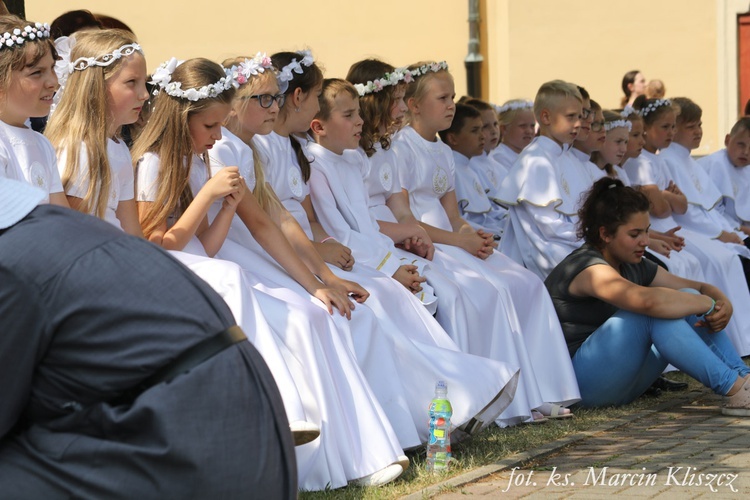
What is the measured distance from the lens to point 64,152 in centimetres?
473

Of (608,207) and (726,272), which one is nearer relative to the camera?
(608,207)

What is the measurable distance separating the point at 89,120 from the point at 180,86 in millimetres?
565

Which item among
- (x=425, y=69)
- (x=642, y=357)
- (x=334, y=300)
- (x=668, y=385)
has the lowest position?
(x=668, y=385)

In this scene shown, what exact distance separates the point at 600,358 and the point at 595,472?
1.63 meters

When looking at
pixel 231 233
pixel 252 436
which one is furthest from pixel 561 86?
pixel 252 436

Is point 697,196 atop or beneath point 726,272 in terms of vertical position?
atop

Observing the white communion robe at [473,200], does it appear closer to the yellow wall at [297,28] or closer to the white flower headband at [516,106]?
the white flower headband at [516,106]

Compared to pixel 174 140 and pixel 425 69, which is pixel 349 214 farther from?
pixel 174 140

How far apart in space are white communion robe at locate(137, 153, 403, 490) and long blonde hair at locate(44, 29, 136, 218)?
425mm

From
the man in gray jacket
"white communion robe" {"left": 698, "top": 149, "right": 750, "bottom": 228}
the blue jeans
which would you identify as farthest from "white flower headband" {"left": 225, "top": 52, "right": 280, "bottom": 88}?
"white communion robe" {"left": 698, "top": 149, "right": 750, "bottom": 228}

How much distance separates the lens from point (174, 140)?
517cm

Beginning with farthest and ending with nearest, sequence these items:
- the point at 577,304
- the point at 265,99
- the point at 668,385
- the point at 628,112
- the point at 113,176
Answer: the point at 628,112, the point at 668,385, the point at 577,304, the point at 265,99, the point at 113,176

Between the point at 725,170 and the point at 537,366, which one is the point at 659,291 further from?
the point at 725,170

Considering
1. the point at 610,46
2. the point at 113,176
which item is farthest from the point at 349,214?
the point at 610,46
